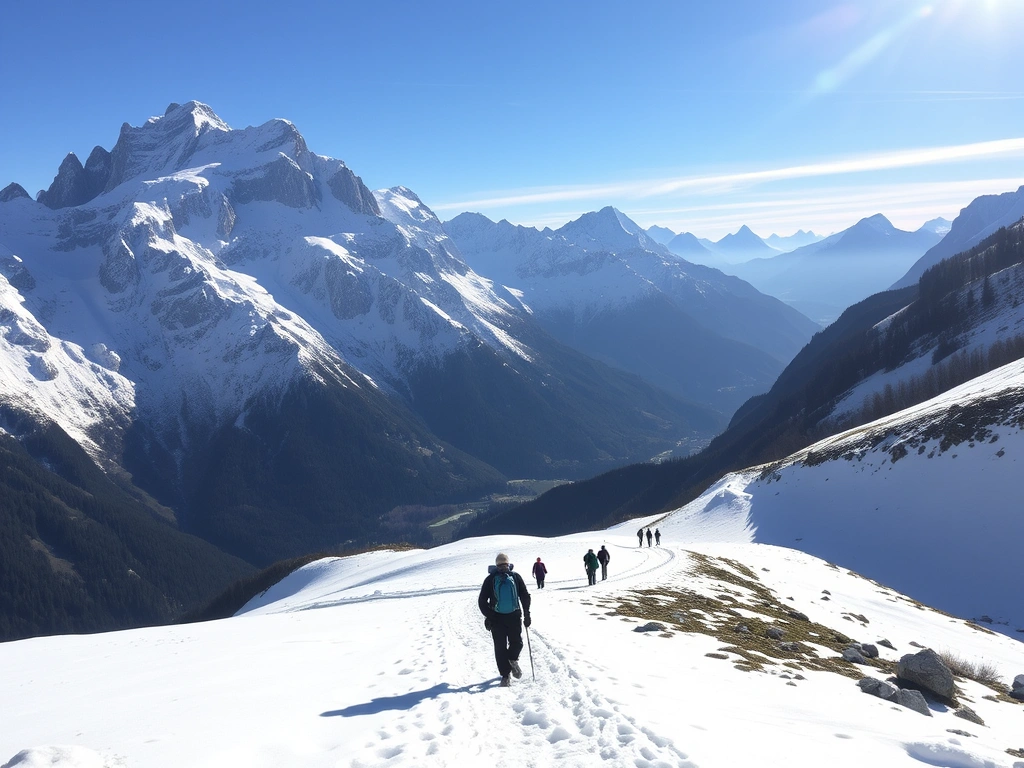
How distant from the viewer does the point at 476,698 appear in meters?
12.6

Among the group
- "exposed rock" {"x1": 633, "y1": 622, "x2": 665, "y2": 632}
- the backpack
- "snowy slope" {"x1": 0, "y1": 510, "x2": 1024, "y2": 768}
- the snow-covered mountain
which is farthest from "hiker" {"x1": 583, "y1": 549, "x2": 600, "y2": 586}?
the backpack

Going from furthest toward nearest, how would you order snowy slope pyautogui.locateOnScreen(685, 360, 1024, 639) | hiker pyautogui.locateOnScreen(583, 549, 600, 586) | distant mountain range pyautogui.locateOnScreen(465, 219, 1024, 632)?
1. distant mountain range pyautogui.locateOnScreen(465, 219, 1024, 632)
2. snowy slope pyautogui.locateOnScreen(685, 360, 1024, 639)
3. hiker pyautogui.locateOnScreen(583, 549, 600, 586)

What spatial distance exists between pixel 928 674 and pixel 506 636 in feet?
37.1

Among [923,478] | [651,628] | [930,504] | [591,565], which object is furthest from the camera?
[923,478]

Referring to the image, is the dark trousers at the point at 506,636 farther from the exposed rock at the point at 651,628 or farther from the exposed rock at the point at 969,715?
the exposed rock at the point at 969,715

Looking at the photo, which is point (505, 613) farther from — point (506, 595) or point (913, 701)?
point (913, 701)

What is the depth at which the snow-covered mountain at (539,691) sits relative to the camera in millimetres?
9734

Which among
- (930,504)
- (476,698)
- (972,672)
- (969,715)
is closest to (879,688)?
(969,715)

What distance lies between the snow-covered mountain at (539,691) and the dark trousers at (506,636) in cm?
55

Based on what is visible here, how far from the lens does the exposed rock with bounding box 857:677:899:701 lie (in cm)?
1460

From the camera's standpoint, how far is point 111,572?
19112 cm

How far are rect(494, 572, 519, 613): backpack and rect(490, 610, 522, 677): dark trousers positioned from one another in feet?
0.50

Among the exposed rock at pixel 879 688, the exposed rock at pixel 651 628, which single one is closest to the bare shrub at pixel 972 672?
the exposed rock at pixel 879 688

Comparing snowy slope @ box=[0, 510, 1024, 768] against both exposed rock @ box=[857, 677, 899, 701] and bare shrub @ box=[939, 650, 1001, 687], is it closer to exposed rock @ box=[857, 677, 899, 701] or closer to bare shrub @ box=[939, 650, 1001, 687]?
exposed rock @ box=[857, 677, 899, 701]
